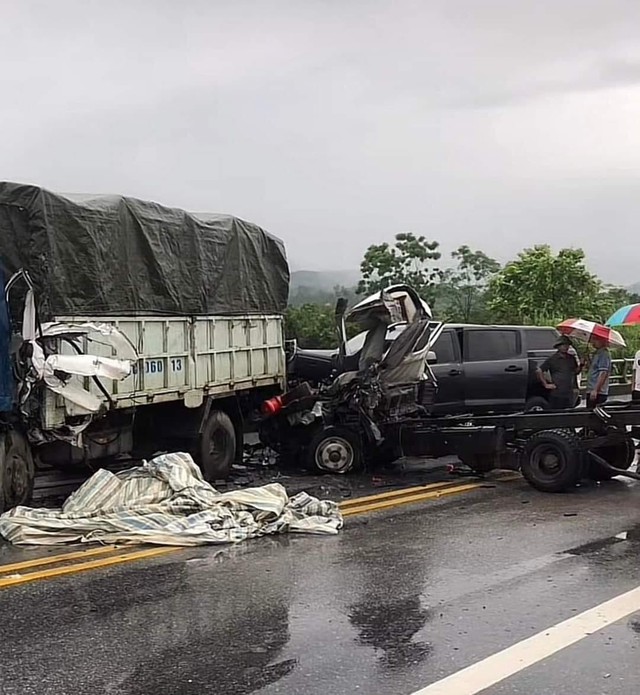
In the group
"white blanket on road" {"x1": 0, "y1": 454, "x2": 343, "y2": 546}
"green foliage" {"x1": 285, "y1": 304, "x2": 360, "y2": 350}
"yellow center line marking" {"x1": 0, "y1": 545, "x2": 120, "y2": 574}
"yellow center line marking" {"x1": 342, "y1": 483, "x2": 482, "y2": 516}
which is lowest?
"yellow center line marking" {"x1": 0, "y1": 545, "x2": 120, "y2": 574}

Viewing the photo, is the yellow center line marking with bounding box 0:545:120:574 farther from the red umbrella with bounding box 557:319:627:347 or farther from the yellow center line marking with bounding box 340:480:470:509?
the red umbrella with bounding box 557:319:627:347

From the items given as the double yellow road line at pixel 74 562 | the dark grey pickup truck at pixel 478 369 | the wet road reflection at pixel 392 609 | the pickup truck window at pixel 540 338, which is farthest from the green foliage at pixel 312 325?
the wet road reflection at pixel 392 609

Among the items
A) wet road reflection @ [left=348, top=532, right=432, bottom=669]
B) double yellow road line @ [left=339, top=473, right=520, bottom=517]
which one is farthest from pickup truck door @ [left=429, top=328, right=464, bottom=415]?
wet road reflection @ [left=348, top=532, right=432, bottom=669]

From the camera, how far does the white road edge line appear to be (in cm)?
510

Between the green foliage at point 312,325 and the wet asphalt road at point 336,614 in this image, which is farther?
the green foliage at point 312,325

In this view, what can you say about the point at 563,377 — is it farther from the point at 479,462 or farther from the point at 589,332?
the point at 479,462

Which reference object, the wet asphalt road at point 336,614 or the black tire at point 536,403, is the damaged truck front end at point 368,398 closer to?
the black tire at point 536,403

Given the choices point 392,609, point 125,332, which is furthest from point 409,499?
point 392,609

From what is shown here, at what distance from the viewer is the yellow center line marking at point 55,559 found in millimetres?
7719

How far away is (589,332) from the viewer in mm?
12781

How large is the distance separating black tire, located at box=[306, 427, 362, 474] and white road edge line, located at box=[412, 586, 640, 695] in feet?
19.4

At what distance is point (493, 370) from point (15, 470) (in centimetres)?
808

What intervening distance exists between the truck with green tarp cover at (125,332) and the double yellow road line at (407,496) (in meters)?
2.50

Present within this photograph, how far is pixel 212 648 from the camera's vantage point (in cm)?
576
